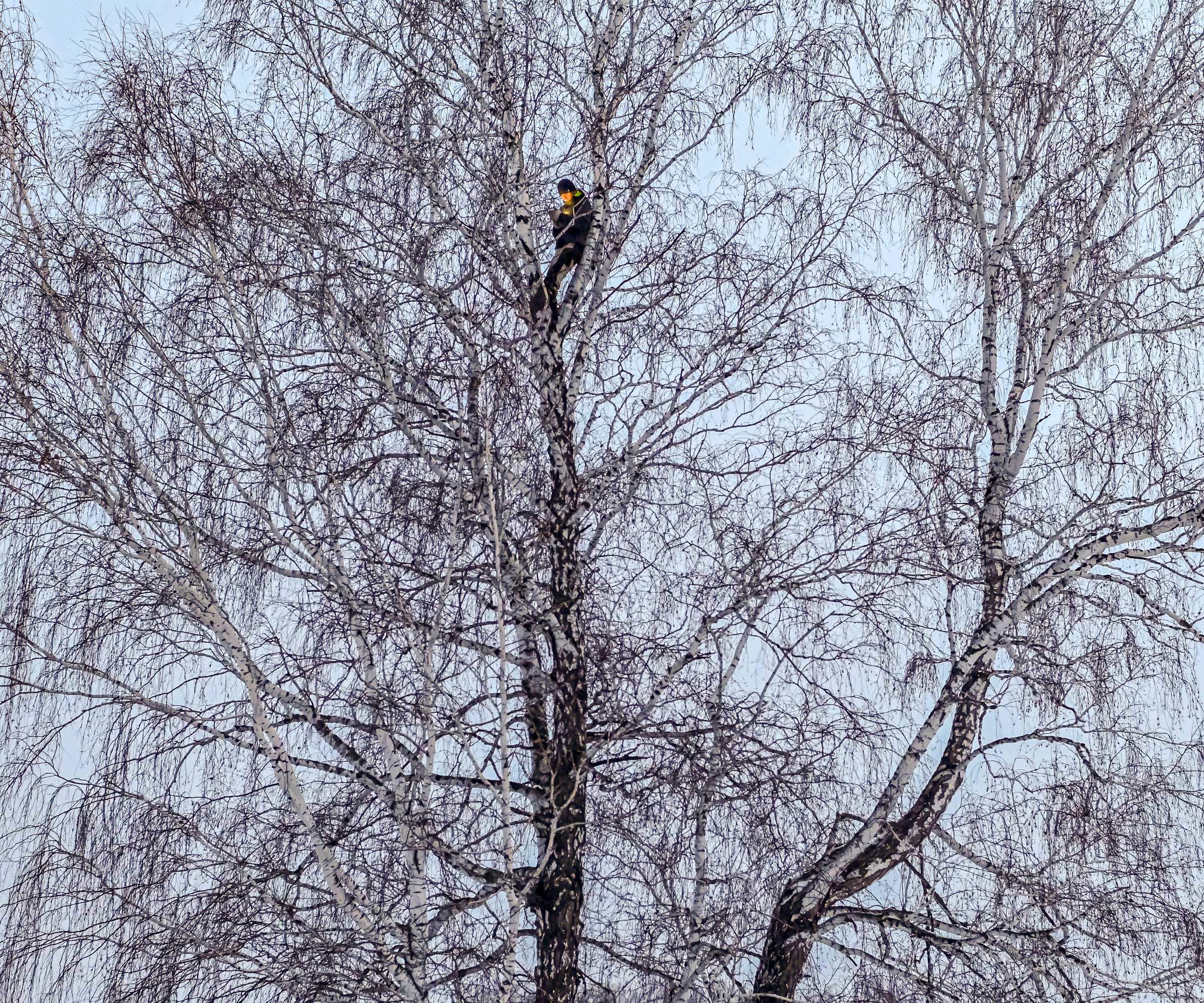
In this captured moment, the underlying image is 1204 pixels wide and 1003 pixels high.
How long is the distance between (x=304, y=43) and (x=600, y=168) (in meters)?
1.65

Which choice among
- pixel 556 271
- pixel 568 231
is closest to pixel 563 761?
pixel 556 271

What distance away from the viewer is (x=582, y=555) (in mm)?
6055

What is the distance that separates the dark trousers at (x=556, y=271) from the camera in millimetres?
6230

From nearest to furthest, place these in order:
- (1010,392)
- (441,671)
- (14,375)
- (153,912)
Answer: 1. (441,671)
2. (153,912)
3. (14,375)
4. (1010,392)

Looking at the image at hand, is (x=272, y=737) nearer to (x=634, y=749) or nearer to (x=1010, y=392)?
(x=634, y=749)

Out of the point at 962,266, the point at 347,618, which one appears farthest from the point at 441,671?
the point at 962,266

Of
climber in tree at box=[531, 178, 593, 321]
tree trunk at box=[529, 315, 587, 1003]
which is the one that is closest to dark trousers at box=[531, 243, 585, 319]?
climber in tree at box=[531, 178, 593, 321]

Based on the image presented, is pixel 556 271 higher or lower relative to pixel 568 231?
lower

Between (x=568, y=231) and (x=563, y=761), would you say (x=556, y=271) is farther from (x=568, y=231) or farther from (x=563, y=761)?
(x=563, y=761)

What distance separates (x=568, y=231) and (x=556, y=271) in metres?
0.22

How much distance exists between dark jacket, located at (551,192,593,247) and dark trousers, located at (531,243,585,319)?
30mm

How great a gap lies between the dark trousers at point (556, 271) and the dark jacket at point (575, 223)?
3cm

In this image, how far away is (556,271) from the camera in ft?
21.5

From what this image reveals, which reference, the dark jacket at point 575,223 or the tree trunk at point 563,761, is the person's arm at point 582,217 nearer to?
the dark jacket at point 575,223
